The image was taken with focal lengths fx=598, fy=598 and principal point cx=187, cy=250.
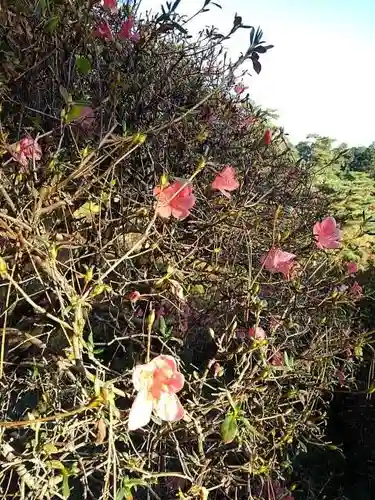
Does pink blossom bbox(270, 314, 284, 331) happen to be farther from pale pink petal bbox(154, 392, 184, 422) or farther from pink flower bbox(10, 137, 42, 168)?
pink flower bbox(10, 137, 42, 168)

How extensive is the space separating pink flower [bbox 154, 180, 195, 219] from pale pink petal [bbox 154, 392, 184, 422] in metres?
0.48

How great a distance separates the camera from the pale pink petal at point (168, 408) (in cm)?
123

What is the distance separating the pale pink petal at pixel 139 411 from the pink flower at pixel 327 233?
941 millimetres

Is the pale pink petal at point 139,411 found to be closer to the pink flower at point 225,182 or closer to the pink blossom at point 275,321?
the pink blossom at point 275,321

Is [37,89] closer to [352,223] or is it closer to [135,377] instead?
[135,377]

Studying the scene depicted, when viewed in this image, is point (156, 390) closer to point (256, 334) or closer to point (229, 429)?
point (229, 429)

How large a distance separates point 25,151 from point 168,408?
0.72 metres

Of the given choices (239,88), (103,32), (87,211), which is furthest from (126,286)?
(239,88)

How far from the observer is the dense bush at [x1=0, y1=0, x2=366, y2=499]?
134 centimetres

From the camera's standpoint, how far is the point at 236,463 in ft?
5.96

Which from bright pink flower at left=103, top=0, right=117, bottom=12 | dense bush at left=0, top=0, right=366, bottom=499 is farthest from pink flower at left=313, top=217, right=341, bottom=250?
bright pink flower at left=103, top=0, right=117, bottom=12

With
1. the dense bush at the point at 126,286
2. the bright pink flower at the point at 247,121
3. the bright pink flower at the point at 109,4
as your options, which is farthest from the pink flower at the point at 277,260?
the bright pink flower at the point at 247,121

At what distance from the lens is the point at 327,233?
1.92 m

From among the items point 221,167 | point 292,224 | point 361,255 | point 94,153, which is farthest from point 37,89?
point 361,255
